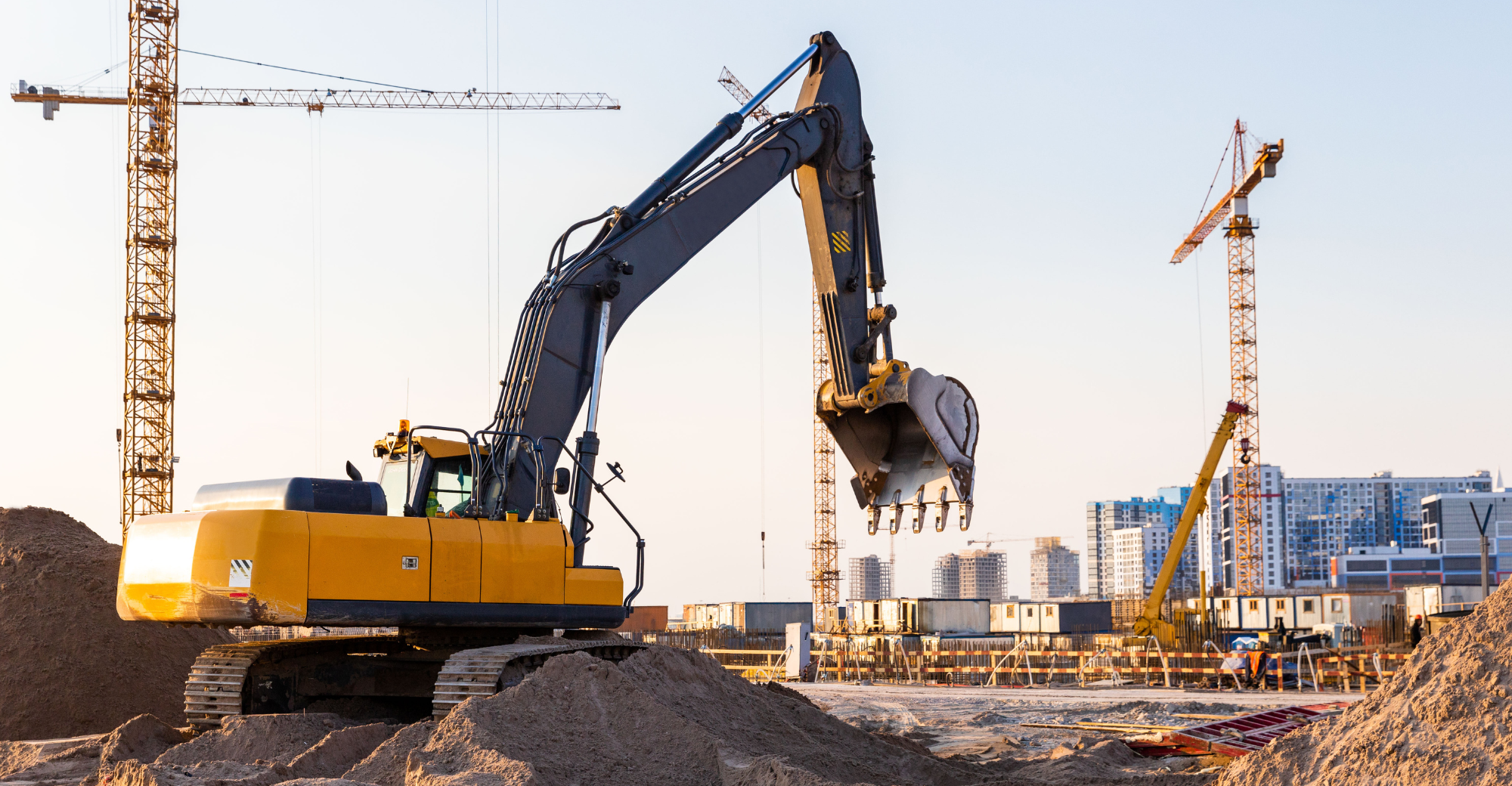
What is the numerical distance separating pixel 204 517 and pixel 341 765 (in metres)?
2.22

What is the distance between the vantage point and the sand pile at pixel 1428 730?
709 centimetres

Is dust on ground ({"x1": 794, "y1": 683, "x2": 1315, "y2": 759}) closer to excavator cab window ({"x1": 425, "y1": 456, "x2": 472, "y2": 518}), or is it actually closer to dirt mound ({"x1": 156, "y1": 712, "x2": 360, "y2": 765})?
excavator cab window ({"x1": 425, "y1": 456, "x2": 472, "y2": 518})

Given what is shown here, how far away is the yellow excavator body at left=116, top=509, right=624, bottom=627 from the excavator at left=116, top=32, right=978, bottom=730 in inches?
0.6

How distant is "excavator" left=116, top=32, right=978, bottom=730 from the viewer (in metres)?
10.6

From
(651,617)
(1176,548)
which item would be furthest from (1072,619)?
(651,617)

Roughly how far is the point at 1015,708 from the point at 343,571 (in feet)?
45.9

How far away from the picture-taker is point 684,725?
1025cm

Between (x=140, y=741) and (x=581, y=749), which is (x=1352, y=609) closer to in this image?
(x=581, y=749)

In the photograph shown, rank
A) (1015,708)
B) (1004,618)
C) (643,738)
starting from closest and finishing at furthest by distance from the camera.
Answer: (643,738), (1015,708), (1004,618)

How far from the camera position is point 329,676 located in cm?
1259

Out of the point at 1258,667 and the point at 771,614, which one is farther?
the point at 771,614

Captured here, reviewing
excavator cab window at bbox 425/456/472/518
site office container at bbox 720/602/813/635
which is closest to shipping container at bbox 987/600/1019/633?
site office container at bbox 720/602/813/635

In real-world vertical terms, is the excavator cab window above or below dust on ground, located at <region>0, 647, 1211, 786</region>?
above

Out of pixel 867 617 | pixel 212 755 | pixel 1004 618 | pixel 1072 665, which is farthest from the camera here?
pixel 867 617
